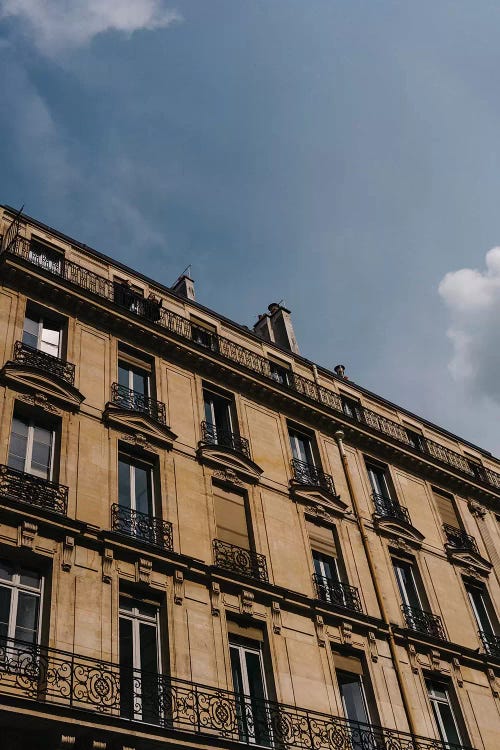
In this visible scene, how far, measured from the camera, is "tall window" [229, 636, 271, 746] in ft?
47.3

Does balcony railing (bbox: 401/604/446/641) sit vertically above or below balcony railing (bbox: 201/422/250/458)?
below

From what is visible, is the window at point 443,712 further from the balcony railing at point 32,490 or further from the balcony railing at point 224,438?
the balcony railing at point 32,490

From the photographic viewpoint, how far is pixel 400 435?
2541 cm

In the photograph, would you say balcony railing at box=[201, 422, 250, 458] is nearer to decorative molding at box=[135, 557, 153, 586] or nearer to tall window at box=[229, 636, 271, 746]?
decorative molding at box=[135, 557, 153, 586]

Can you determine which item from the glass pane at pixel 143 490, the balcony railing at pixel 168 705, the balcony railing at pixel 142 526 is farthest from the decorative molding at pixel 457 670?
the glass pane at pixel 143 490

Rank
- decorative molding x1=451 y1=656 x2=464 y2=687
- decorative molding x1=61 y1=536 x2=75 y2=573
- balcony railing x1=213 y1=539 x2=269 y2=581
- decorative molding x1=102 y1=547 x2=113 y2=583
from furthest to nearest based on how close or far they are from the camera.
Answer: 1. decorative molding x1=451 y1=656 x2=464 y2=687
2. balcony railing x1=213 y1=539 x2=269 y2=581
3. decorative molding x1=102 y1=547 x2=113 y2=583
4. decorative molding x1=61 y1=536 x2=75 y2=573

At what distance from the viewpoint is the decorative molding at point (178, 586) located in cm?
A: 1539

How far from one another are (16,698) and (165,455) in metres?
7.13

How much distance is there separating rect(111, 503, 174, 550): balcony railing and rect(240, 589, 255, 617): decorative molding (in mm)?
1695

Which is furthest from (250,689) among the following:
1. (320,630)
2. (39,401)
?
(39,401)

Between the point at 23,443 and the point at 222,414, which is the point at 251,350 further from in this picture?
the point at 23,443

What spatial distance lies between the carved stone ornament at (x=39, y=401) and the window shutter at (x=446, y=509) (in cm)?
1209

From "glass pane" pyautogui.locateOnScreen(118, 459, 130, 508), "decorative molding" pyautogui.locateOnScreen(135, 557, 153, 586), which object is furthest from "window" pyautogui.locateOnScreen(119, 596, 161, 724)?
"glass pane" pyautogui.locateOnScreen(118, 459, 130, 508)

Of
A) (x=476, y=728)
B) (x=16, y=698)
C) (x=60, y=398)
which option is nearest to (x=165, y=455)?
(x=60, y=398)
